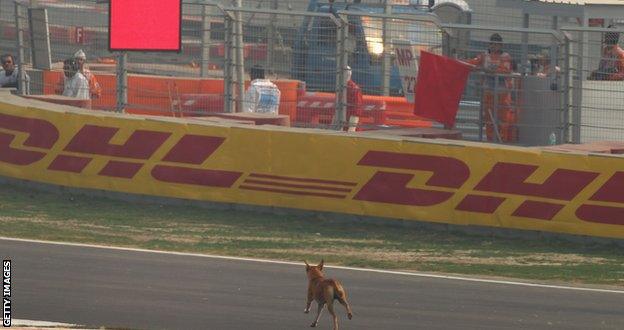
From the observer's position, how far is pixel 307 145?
52.9 ft

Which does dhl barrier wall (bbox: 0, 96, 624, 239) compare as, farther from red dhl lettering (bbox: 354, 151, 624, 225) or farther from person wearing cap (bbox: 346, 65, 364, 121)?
person wearing cap (bbox: 346, 65, 364, 121)

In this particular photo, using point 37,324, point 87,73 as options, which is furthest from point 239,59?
point 37,324

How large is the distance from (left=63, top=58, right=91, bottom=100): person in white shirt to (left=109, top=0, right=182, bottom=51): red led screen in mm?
1651

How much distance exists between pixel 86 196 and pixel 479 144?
4.74m

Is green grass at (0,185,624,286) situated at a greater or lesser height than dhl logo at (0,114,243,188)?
lesser

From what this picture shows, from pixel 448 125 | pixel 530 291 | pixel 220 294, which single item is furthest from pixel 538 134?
pixel 220 294

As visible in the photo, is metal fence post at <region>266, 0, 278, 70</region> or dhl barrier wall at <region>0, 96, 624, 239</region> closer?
dhl barrier wall at <region>0, 96, 624, 239</region>

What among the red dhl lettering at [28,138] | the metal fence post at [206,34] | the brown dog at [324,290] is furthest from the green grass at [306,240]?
the brown dog at [324,290]

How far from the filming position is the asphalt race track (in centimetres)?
1062

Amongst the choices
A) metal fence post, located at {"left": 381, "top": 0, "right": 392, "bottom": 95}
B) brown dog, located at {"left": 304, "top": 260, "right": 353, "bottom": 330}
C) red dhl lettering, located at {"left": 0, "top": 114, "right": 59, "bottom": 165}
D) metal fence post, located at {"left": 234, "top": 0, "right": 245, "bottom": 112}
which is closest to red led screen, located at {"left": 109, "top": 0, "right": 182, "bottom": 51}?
metal fence post, located at {"left": 234, "top": 0, "right": 245, "bottom": 112}

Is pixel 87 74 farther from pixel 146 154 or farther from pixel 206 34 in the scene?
pixel 146 154

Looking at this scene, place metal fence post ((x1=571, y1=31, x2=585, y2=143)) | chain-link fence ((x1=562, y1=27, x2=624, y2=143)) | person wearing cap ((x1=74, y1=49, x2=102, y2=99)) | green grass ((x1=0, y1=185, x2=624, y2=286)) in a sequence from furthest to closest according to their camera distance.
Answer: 1. person wearing cap ((x1=74, y1=49, x2=102, y2=99))
2. metal fence post ((x1=571, y1=31, x2=585, y2=143))
3. chain-link fence ((x1=562, y1=27, x2=624, y2=143))
4. green grass ((x1=0, y1=185, x2=624, y2=286))

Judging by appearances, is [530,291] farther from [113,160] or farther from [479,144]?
[113,160]

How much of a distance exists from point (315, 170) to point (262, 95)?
10.7 ft
